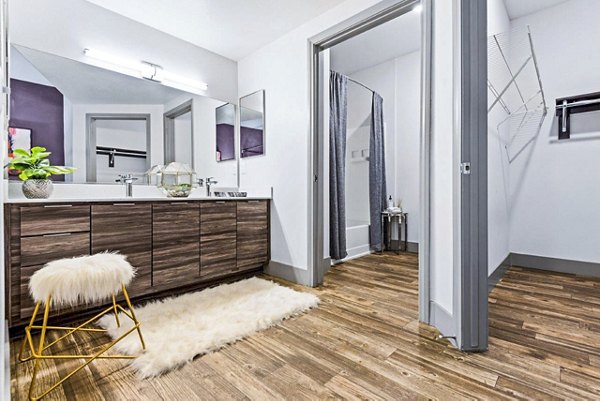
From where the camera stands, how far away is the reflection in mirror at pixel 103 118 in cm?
196

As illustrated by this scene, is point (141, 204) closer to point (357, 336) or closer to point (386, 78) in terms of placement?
point (357, 336)

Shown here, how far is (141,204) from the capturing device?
1973mm

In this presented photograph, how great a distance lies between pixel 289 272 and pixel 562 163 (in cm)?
286

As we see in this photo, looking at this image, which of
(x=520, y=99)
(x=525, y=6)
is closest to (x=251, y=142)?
(x=520, y=99)

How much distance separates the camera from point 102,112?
2.29m

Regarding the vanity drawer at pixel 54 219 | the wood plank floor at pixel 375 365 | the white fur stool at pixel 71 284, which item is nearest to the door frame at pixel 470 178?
the wood plank floor at pixel 375 365

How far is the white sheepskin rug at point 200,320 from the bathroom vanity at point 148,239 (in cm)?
20

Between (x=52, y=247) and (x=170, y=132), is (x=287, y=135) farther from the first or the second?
(x=52, y=247)

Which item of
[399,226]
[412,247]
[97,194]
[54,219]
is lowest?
[412,247]

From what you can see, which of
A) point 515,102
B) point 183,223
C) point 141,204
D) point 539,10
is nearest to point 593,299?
point 515,102

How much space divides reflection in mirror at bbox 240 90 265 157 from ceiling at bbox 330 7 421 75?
135 cm

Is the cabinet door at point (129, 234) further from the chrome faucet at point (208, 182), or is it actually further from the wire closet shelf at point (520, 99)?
the wire closet shelf at point (520, 99)

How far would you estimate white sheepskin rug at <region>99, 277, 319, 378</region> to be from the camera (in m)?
1.39

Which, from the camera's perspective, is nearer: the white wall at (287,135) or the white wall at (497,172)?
the white wall at (497,172)
